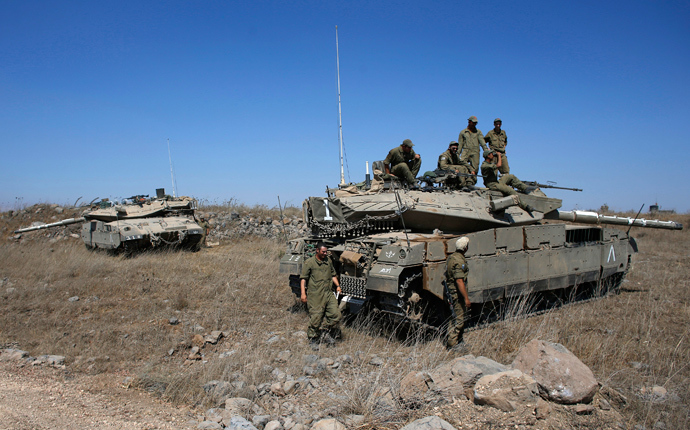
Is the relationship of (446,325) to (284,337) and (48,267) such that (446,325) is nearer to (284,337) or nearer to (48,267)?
(284,337)

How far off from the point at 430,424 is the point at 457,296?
2.83m

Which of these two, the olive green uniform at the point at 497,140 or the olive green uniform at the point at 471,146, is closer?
the olive green uniform at the point at 471,146

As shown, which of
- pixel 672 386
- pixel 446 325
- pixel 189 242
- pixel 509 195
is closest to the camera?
pixel 672 386

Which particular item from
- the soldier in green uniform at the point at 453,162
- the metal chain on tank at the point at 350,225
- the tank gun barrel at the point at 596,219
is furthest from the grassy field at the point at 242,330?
the soldier in green uniform at the point at 453,162

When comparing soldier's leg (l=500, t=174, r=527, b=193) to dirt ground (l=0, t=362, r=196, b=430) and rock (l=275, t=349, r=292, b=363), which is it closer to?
rock (l=275, t=349, r=292, b=363)

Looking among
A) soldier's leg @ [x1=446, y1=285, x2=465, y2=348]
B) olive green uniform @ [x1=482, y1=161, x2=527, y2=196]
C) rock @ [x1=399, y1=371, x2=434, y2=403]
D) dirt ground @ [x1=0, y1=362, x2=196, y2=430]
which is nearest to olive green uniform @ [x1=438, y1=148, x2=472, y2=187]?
olive green uniform @ [x1=482, y1=161, x2=527, y2=196]

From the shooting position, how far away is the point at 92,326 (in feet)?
25.6

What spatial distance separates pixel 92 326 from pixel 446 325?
19.3 ft

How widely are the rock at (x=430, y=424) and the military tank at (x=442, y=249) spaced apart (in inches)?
105

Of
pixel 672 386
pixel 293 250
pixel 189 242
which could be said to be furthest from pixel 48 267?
pixel 672 386

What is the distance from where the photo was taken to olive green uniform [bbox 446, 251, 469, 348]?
20.5 ft

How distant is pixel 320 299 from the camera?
22.8 ft

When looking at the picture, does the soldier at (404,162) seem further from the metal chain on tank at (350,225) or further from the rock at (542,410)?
the rock at (542,410)

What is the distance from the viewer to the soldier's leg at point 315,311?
22.6 feet
